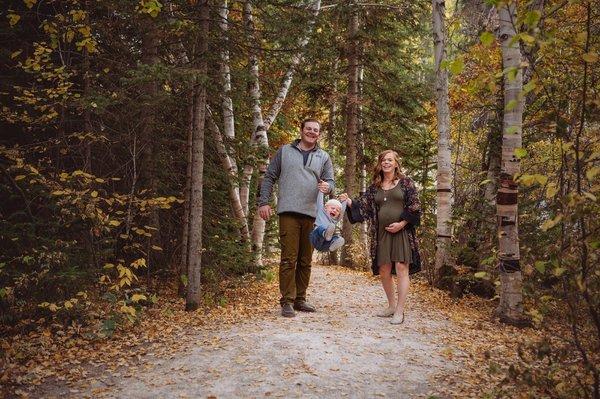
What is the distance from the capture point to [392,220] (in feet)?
20.1

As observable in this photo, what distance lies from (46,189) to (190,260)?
2.02 metres

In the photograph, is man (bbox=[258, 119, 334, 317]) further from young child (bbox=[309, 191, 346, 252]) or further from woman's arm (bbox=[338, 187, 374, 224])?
woman's arm (bbox=[338, 187, 374, 224])

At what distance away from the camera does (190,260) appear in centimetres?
646

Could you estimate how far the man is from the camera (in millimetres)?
6176

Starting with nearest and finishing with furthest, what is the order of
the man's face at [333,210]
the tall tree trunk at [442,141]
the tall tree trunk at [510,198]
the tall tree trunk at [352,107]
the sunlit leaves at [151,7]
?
the sunlit leaves at [151,7], the man's face at [333,210], the tall tree trunk at [510,198], the tall tree trunk at [442,141], the tall tree trunk at [352,107]

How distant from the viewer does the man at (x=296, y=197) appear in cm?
618

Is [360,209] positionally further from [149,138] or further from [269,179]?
[149,138]

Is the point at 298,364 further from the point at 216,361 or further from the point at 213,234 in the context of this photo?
the point at 213,234

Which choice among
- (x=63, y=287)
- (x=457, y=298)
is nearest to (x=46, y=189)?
(x=63, y=287)

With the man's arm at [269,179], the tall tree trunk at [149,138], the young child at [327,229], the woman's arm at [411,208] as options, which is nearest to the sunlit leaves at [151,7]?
the tall tree trunk at [149,138]

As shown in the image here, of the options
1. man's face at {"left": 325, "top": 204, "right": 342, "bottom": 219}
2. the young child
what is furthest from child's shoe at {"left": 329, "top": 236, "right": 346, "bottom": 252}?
man's face at {"left": 325, "top": 204, "right": 342, "bottom": 219}

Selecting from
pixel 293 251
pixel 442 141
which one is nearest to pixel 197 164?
pixel 293 251

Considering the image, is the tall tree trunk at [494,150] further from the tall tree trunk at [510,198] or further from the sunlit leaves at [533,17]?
the sunlit leaves at [533,17]

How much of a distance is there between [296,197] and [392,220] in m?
1.25
